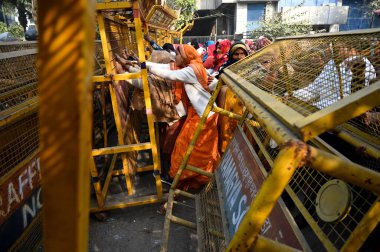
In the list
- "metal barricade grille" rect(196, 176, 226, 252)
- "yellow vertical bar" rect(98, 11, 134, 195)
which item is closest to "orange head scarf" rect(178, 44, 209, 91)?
"yellow vertical bar" rect(98, 11, 134, 195)

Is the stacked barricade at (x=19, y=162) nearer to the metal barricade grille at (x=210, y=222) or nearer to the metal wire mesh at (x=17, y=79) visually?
the metal wire mesh at (x=17, y=79)

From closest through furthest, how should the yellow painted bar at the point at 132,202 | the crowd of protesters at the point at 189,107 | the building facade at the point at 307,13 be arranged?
1. the yellow painted bar at the point at 132,202
2. the crowd of protesters at the point at 189,107
3. the building facade at the point at 307,13

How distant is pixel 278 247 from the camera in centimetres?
99

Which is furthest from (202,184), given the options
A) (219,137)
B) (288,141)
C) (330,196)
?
(288,141)

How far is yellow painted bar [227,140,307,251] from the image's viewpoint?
0.83 m

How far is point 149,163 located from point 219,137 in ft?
3.92

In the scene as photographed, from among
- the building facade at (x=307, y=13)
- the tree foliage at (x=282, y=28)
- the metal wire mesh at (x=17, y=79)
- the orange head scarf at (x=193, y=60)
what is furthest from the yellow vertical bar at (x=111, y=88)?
the building facade at (x=307, y=13)

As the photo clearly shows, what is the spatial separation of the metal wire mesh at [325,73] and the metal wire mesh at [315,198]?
0.37 meters

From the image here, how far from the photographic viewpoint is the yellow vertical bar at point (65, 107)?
1.64 feet

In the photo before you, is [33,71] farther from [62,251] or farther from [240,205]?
[62,251]

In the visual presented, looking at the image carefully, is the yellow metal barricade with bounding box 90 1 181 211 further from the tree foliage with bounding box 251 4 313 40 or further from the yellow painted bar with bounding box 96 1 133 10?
the tree foliage with bounding box 251 4 313 40

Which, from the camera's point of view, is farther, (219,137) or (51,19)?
(219,137)

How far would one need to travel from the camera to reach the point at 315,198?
1.68m

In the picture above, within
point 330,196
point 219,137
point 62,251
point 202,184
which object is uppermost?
point 62,251
